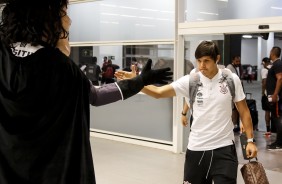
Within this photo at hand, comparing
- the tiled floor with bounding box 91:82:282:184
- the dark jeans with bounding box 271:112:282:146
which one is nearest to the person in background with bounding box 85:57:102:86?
the tiled floor with bounding box 91:82:282:184

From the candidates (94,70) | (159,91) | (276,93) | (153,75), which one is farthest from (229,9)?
(153,75)

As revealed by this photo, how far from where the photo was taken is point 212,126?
2.67 metres

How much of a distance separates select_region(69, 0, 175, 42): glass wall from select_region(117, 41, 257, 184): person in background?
2.97 m

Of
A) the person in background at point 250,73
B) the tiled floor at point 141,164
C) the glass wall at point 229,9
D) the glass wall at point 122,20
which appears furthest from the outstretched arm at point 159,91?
the person in background at point 250,73

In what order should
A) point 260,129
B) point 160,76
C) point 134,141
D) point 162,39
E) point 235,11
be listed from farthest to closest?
point 260,129 < point 134,141 < point 162,39 < point 235,11 < point 160,76

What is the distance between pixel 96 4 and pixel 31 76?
5.61 metres

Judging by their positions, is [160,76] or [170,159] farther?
[170,159]

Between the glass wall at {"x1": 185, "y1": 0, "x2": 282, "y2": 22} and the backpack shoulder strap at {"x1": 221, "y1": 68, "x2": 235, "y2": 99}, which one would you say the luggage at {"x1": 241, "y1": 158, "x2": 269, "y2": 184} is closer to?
the backpack shoulder strap at {"x1": 221, "y1": 68, "x2": 235, "y2": 99}

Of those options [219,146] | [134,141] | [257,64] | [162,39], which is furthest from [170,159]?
[257,64]

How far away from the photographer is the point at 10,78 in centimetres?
141

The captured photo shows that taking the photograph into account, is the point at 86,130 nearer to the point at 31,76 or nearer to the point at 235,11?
the point at 31,76

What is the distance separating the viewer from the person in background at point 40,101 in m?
1.41

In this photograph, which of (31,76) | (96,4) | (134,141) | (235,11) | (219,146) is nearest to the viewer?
(31,76)

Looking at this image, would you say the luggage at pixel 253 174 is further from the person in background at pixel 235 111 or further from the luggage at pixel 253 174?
the person in background at pixel 235 111
